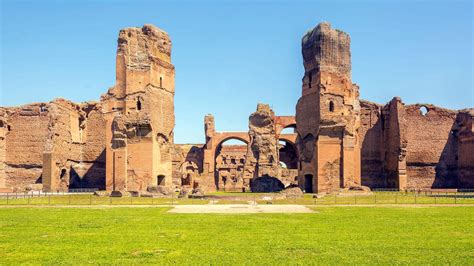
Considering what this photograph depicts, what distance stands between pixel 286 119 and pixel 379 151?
38.2 ft

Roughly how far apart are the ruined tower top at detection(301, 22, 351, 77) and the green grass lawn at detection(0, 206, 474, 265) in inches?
839

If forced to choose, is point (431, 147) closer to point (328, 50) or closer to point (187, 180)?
point (328, 50)

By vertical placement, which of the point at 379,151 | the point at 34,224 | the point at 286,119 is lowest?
the point at 34,224

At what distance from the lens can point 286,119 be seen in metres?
50.3

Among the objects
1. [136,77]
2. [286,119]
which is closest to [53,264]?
[136,77]

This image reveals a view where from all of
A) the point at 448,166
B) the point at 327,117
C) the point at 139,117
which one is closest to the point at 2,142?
the point at 139,117

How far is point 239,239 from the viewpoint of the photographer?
33.8 ft

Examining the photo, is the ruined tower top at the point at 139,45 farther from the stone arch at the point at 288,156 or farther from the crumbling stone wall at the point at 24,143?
Answer: the stone arch at the point at 288,156

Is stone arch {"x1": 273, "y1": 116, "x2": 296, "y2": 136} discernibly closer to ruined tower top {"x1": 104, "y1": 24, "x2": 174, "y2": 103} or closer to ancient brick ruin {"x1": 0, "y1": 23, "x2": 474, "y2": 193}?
ancient brick ruin {"x1": 0, "y1": 23, "x2": 474, "y2": 193}

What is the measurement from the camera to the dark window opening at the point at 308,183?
3538cm

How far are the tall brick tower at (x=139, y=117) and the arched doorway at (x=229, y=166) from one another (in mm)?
20034

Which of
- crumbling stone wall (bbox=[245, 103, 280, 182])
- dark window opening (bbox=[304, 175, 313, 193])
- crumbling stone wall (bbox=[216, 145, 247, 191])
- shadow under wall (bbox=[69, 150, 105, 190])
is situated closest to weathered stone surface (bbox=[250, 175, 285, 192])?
crumbling stone wall (bbox=[245, 103, 280, 182])

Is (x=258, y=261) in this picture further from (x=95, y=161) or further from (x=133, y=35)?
(x=95, y=161)

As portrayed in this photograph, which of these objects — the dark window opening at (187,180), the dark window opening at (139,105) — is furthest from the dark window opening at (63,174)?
the dark window opening at (187,180)
